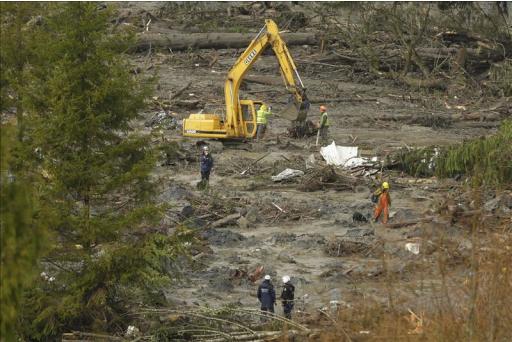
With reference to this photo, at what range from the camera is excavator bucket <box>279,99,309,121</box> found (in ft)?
90.5

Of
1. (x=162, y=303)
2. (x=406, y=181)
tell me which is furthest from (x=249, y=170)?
(x=162, y=303)

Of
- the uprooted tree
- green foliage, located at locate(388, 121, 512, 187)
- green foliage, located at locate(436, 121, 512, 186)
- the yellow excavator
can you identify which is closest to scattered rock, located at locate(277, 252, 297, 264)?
green foliage, located at locate(388, 121, 512, 187)

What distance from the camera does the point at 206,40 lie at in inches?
1503

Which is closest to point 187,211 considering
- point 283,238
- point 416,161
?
point 283,238

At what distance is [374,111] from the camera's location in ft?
108

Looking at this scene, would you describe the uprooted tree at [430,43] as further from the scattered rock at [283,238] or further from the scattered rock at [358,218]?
the scattered rock at [283,238]

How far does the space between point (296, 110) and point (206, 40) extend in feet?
36.7

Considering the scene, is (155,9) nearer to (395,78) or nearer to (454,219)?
(395,78)

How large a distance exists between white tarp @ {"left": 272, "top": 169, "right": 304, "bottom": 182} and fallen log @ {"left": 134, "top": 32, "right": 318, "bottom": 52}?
574 inches

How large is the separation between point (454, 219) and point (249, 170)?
740cm

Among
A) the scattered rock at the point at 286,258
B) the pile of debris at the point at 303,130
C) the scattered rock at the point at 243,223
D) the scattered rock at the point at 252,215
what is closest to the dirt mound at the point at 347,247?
the scattered rock at the point at 286,258

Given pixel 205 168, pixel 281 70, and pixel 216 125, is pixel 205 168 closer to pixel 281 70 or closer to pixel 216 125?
pixel 216 125

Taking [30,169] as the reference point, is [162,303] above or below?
below

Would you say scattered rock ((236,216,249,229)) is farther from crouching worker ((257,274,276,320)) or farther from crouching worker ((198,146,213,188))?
crouching worker ((257,274,276,320))
